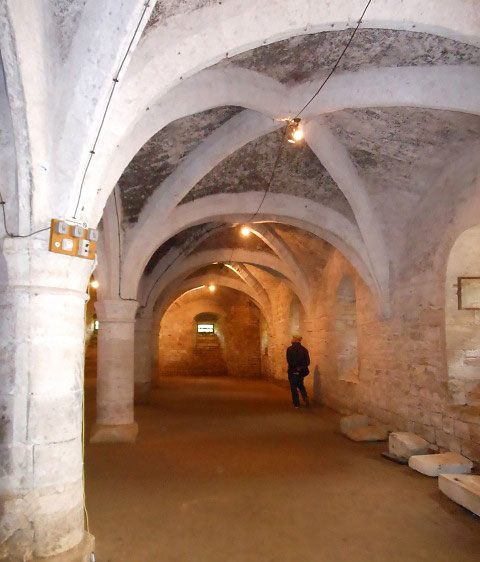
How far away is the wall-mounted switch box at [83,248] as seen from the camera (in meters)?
3.15

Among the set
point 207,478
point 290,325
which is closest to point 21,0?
point 207,478

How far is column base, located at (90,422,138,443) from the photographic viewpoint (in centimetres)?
671

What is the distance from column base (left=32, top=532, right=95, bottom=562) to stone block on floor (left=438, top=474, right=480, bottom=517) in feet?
9.44

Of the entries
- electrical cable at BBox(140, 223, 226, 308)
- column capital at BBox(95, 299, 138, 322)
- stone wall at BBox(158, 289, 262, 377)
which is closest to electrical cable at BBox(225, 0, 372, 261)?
electrical cable at BBox(140, 223, 226, 308)

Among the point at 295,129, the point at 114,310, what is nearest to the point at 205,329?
the point at 114,310

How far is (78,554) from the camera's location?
296 cm

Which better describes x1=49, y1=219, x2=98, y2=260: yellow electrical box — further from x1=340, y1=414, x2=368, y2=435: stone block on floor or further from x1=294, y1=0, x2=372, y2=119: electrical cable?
x1=340, y1=414, x2=368, y2=435: stone block on floor

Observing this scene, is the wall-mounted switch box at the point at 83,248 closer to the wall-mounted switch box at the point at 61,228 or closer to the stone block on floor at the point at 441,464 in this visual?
the wall-mounted switch box at the point at 61,228

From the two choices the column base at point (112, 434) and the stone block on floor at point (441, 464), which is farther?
the column base at point (112, 434)

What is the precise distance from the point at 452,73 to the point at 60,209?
3.68 metres

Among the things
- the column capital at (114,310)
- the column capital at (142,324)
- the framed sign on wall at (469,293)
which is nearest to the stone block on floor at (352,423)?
the framed sign on wall at (469,293)

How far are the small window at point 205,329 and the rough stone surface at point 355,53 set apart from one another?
55.7 feet

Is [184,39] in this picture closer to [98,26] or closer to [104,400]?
[98,26]

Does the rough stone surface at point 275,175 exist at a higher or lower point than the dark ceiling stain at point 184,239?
higher
